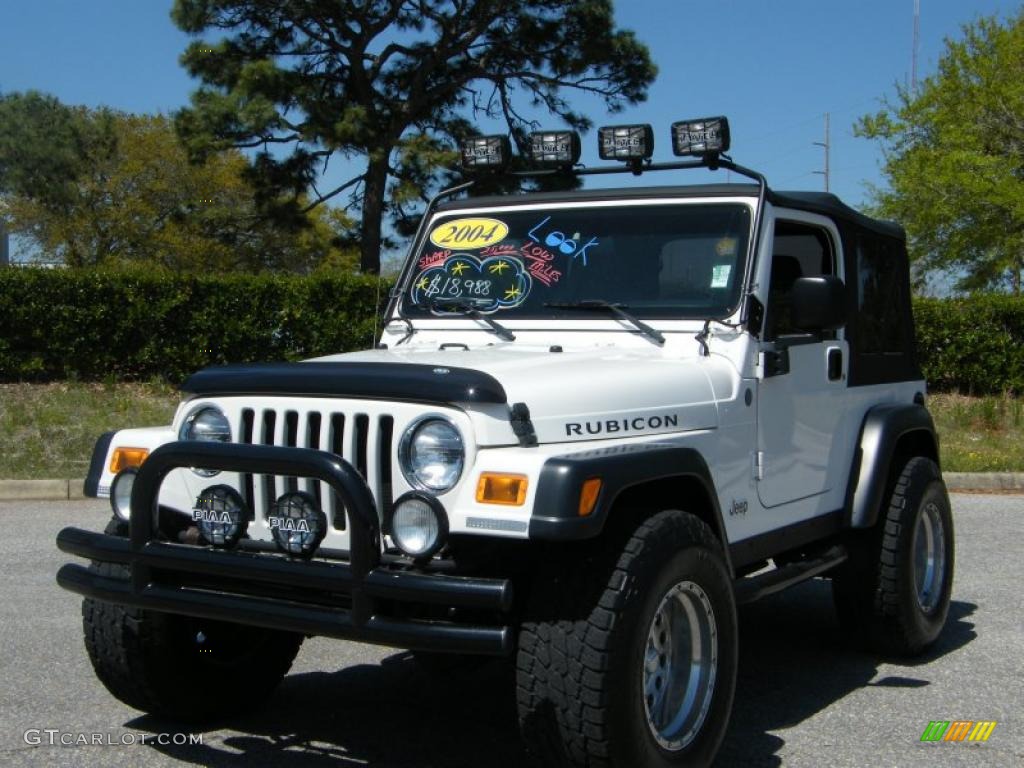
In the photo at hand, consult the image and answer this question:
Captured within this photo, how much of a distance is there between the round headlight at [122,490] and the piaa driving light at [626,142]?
2584 millimetres

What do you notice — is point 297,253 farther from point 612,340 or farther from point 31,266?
point 612,340

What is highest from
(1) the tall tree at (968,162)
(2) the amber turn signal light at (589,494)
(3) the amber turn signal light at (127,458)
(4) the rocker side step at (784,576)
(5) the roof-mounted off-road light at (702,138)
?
(1) the tall tree at (968,162)

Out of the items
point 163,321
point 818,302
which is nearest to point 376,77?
point 163,321

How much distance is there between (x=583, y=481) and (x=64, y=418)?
11.0 m

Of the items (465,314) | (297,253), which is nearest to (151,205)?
(297,253)

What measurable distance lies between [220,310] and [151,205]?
24132 mm

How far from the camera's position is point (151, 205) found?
37.4m

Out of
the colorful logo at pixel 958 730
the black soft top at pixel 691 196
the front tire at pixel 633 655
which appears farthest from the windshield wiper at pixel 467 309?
the colorful logo at pixel 958 730

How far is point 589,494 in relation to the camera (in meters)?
3.45

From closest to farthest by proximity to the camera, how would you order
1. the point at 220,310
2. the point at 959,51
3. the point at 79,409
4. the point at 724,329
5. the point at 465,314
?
the point at 724,329 < the point at 465,314 < the point at 79,409 < the point at 220,310 < the point at 959,51

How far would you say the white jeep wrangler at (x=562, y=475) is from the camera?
3.49 metres

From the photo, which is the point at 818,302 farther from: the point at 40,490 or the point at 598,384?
the point at 40,490

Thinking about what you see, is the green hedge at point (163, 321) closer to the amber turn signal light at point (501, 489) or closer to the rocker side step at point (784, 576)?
the rocker side step at point (784, 576)

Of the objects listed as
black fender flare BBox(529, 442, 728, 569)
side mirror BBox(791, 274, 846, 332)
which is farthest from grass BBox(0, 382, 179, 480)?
black fender flare BBox(529, 442, 728, 569)
